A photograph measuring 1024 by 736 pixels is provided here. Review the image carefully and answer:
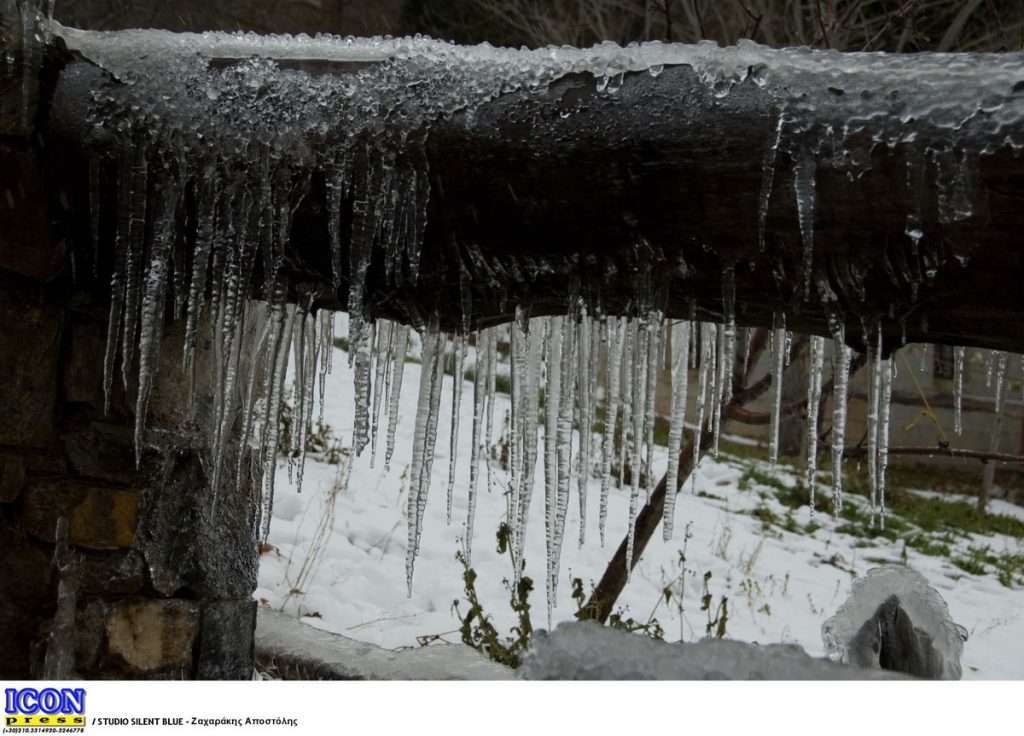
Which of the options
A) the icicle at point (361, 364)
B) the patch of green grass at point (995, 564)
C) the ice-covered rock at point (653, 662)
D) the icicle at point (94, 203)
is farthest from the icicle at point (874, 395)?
the patch of green grass at point (995, 564)

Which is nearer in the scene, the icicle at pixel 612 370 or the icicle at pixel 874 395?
the icicle at pixel 874 395

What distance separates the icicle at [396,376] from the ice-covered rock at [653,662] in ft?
3.09

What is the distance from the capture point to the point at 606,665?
93cm

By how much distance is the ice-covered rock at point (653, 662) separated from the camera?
3.05ft

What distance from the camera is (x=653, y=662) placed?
94 centimetres

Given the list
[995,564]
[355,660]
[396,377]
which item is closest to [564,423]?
[396,377]

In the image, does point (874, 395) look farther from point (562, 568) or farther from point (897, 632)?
point (562, 568)

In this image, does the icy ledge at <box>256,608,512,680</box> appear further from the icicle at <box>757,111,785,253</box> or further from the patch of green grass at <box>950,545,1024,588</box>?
the patch of green grass at <box>950,545,1024,588</box>

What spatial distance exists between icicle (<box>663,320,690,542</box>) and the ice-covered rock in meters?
0.80

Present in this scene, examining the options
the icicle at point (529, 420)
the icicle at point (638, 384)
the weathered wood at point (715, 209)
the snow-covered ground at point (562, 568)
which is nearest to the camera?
the weathered wood at point (715, 209)

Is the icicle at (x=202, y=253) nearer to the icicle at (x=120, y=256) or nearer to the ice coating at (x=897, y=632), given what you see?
the icicle at (x=120, y=256)

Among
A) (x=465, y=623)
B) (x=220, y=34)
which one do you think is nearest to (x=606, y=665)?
(x=220, y=34)
